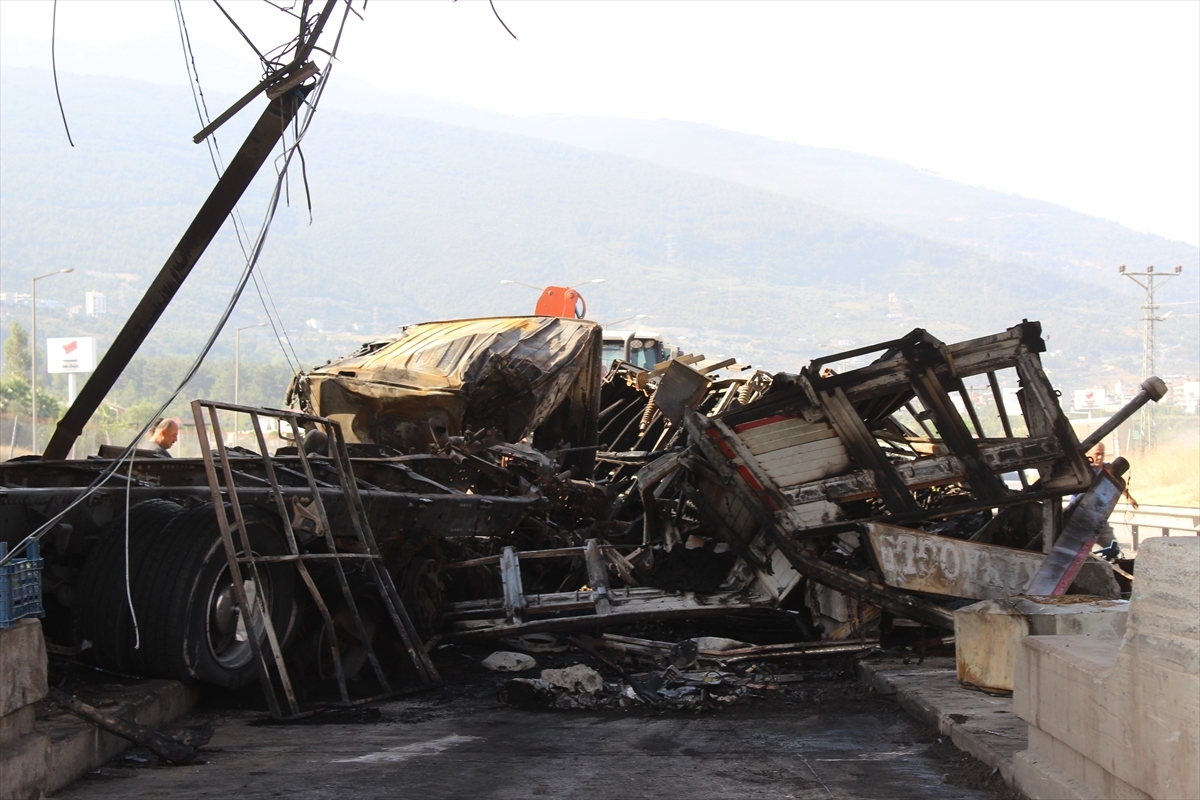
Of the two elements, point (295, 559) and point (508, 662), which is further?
point (508, 662)

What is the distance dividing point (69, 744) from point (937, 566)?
566cm

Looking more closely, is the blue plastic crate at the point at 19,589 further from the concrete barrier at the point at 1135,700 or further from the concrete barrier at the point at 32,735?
the concrete barrier at the point at 1135,700

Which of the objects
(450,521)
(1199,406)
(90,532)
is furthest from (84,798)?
(1199,406)

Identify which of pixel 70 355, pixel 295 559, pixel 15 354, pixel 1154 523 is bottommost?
pixel 1154 523

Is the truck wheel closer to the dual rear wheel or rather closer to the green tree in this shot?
the dual rear wheel

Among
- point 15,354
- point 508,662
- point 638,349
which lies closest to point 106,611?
point 508,662

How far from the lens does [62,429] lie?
869cm

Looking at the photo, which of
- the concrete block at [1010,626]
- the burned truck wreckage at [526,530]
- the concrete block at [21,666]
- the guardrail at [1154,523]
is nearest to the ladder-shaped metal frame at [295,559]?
the burned truck wreckage at [526,530]

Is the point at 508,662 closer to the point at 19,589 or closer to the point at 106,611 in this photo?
the point at 106,611

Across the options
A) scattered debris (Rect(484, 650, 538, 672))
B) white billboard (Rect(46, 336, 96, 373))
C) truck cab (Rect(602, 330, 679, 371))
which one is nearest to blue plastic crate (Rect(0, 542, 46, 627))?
scattered debris (Rect(484, 650, 538, 672))

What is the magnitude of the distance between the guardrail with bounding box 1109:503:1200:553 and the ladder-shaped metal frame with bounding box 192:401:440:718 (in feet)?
54.6

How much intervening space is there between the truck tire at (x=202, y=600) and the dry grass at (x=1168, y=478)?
38058 millimetres

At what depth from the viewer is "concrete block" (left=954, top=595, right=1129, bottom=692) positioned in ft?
19.3

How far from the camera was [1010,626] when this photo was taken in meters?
6.22
